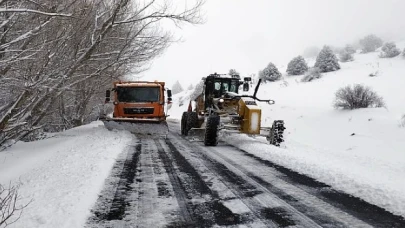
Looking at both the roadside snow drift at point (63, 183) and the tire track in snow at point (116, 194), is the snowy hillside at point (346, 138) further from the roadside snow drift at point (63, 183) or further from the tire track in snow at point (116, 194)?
the roadside snow drift at point (63, 183)

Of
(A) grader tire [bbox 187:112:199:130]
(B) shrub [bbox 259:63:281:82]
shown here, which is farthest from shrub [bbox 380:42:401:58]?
(A) grader tire [bbox 187:112:199:130]

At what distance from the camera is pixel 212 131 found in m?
11.0

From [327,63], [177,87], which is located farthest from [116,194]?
→ [177,87]

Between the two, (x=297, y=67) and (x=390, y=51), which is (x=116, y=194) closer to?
(x=297, y=67)

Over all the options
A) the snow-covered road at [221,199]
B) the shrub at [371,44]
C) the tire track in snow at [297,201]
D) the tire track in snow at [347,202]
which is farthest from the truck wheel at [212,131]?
the shrub at [371,44]

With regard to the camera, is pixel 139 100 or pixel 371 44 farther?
pixel 371 44

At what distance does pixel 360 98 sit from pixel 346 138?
3150 millimetres

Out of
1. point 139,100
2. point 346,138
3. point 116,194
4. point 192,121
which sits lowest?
point 116,194

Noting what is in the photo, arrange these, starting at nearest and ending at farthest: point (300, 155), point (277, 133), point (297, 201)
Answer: point (297, 201) → point (300, 155) → point (277, 133)

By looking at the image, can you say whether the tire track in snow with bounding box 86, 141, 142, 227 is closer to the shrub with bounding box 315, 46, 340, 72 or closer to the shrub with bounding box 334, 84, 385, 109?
the shrub with bounding box 334, 84, 385, 109

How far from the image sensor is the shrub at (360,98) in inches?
594

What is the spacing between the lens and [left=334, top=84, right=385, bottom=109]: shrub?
15.1 metres

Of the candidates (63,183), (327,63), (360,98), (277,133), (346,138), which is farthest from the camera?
(327,63)

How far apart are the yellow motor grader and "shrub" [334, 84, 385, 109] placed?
4363 mm
